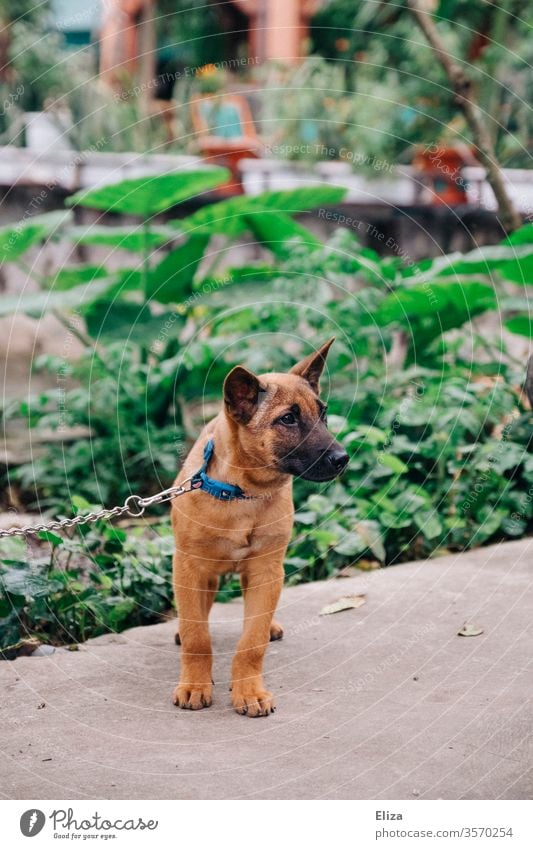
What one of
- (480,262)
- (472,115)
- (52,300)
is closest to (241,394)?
(480,262)

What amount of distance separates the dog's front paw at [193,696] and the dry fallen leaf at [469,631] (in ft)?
5.13

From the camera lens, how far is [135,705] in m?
4.91

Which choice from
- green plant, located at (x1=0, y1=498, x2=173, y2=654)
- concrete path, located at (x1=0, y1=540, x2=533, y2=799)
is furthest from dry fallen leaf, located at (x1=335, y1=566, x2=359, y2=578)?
green plant, located at (x1=0, y1=498, x2=173, y2=654)

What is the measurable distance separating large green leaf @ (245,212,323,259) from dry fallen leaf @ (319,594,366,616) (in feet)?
13.7

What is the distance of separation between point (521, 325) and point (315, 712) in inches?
219

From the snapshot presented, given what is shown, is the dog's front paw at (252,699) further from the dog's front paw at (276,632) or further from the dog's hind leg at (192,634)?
the dog's front paw at (276,632)

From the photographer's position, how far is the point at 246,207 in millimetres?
10086

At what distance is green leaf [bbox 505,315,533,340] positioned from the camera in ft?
30.7

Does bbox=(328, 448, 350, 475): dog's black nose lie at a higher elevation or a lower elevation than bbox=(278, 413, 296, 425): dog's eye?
lower

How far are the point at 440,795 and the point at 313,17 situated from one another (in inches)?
840

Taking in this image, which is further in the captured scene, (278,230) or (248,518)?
(278,230)

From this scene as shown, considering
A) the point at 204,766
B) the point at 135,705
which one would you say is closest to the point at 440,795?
the point at 204,766

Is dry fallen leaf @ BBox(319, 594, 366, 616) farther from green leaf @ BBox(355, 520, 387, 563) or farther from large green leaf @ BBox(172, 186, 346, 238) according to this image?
large green leaf @ BBox(172, 186, 346, 238)

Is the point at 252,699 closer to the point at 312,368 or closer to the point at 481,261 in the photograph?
the point at 312,368
